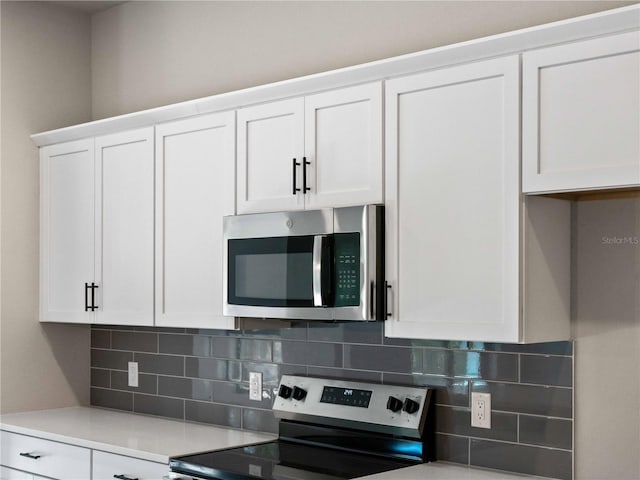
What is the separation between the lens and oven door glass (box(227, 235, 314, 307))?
10.4 ft

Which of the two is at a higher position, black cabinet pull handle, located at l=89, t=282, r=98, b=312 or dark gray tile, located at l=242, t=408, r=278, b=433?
black cabinet pull handle, located at l=89, t=282, r=98, b=312

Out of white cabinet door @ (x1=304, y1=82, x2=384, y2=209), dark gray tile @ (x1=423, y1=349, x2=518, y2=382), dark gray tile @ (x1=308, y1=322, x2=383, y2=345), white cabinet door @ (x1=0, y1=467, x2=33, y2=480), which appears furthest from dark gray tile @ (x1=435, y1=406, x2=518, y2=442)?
white cabinet door @ (x1=0, y1=467, x2=33, y2=480)

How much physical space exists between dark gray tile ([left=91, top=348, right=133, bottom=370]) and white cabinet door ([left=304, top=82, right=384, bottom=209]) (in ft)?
5.75

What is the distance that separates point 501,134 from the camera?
8.71 ft

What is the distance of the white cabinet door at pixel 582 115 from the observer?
2.37 m

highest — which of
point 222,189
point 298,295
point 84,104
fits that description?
point 84,104

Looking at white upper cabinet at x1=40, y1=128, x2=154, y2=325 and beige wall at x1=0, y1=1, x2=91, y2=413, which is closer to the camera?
white upper cabinet at x1=40, y1=128, x2=154, y2=325

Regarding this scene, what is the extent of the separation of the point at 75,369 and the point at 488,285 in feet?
8.93

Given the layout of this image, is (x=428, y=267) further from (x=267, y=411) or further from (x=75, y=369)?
(x=75, y=369)

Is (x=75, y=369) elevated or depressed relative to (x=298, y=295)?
depressed

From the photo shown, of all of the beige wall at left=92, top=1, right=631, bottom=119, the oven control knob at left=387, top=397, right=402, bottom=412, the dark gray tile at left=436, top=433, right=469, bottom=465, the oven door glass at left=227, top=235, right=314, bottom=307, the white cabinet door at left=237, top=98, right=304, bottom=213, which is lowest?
the dark gray tile at left=436, top=433, right=469, bottom=465

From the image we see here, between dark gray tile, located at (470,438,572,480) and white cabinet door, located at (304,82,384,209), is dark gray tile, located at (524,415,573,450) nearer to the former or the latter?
dark gray tile, located at (470,438,572,480)

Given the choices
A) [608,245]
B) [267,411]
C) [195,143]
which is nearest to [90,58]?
[195,143]

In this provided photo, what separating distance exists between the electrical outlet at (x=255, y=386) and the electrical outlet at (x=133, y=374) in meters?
0.83
